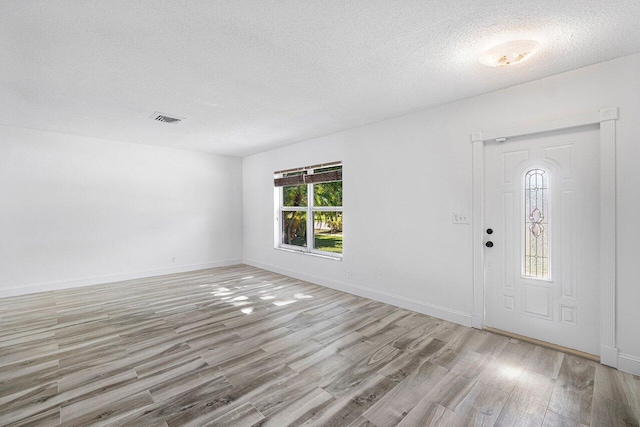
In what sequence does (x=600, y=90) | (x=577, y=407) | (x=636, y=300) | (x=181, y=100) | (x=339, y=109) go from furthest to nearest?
(x=339, y=109) < (x=181, y=100) < (x=600, y=90) < (x=636, y=300) < (x=577, y=407)

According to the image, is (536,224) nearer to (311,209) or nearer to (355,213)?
(355,213)

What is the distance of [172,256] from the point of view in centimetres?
589

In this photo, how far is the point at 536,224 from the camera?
2891 millimetres

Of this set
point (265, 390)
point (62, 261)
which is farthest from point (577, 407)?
point (62, 261)

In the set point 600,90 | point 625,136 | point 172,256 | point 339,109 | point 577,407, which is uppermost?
point 339,109

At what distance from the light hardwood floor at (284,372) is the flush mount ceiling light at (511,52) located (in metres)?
2.47

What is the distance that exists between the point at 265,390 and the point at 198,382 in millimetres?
534

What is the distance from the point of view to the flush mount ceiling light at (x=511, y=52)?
214cm

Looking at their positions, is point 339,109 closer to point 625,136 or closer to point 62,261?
point 625,136

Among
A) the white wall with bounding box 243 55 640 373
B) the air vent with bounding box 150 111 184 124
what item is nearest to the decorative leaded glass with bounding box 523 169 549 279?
the white wall with bounding box 243 55 640 373

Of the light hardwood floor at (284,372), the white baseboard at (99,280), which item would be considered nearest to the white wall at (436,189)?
the light hardwood floor at (284,372)

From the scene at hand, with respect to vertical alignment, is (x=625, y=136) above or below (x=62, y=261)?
above

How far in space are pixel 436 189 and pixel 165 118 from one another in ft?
12.1

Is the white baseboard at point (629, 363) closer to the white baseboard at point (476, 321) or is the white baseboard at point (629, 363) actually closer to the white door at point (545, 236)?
the white door at point (545, 236)
